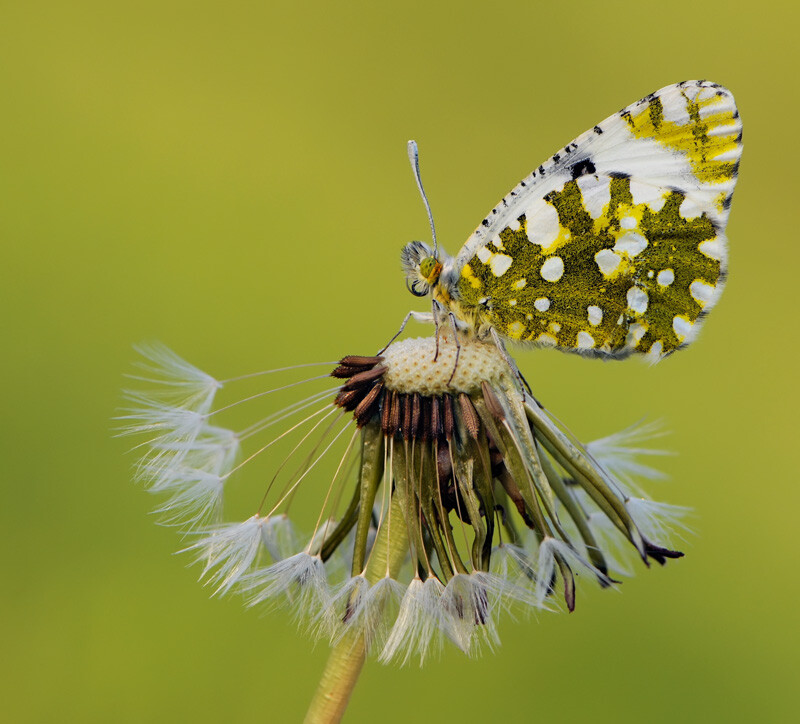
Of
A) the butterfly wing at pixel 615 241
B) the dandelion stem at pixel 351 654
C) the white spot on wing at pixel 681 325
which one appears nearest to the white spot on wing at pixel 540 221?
the butterfly wing at pixel 615 241

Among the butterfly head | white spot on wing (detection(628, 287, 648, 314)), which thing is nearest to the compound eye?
the butterfly head

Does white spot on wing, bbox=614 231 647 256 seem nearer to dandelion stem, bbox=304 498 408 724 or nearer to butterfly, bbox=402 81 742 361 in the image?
butterfly, bbox=402 81 742 361

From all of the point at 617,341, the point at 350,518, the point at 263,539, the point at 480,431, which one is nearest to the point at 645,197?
the point at 617,341

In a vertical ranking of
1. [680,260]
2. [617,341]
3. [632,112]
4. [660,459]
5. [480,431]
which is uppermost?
[660,459]

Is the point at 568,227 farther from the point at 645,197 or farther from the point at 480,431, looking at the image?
the point at 480,431

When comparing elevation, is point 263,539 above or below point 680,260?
below

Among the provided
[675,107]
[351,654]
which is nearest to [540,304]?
[675,107]

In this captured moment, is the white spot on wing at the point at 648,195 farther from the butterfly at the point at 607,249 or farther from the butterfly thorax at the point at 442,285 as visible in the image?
the butterfly thorax at the point at 442,285
